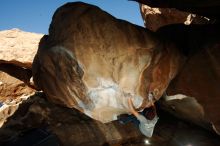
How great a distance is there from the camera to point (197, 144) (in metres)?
7.45

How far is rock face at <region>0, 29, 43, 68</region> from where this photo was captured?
9422mm

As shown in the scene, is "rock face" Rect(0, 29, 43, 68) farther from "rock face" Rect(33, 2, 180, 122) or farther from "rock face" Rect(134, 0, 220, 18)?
"rock face" Rect(134, 0, 220, 18)

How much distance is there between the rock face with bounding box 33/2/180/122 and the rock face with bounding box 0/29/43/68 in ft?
15.2

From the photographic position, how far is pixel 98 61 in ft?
15.3

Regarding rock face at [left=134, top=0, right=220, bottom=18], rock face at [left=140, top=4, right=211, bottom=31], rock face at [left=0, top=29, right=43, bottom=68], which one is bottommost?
Answer: rock face at [left=0, top=29, right=43, bottom=68]

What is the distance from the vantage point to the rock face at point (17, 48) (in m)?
9.42

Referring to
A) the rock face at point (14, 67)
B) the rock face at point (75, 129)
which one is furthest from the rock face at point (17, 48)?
the rock face at point (75, 129)

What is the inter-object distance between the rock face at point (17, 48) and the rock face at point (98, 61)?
15.2ft

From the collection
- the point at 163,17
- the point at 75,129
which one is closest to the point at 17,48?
the point at 75,129

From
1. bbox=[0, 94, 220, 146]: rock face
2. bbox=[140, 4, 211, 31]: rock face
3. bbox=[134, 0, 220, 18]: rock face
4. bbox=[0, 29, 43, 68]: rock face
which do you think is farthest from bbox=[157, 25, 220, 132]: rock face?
bbox=[0, 29, 43, 68]: rock face

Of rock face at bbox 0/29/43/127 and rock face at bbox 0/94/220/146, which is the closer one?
rock face at bbox 0/94/220/146

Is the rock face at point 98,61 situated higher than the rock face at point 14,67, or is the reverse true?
the rock face at point 98,61

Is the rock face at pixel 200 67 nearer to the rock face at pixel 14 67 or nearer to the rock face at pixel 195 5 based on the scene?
the rock face at pixel 195 5

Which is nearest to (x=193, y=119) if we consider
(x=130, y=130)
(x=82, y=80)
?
(x=130, y=130)
